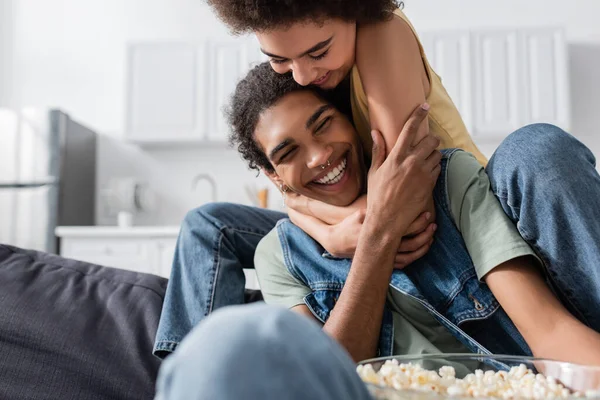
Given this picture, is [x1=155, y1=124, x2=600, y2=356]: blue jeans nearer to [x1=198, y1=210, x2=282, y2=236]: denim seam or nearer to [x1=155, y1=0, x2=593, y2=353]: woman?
[x1=155, y1=0, x2=593, y2=353]: woman

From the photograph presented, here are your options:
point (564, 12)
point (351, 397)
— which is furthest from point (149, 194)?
point (351, 397)

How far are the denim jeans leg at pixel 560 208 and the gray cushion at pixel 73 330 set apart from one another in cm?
70

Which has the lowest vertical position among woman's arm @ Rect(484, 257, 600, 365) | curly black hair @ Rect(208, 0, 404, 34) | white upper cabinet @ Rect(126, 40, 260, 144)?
woman's arm @ Rect(484, 257, 600, 365)

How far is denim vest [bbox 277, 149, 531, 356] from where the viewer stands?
44.9 inches

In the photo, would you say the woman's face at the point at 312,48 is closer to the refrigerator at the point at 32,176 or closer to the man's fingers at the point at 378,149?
the man's fingers at the point at 378,149

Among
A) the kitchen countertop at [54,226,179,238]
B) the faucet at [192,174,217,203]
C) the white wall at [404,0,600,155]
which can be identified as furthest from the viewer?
the faucet at [192,174,217,203]

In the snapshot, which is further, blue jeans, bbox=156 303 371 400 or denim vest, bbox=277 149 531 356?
denim vest, bbox=277 149 531 356

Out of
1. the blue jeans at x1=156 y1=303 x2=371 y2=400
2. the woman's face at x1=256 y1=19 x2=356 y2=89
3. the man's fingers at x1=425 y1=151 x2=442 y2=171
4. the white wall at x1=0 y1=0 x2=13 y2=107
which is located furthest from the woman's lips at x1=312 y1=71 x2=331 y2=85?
the white wall at x1=0 y1=0 x2=13 y2=107

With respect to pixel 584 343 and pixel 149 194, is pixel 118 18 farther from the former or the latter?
pixel 584 343

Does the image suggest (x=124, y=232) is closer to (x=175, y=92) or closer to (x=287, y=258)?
(x=175, y=92)

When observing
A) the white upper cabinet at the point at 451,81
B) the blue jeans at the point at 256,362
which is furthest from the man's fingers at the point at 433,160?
the white upper cabinet at the point at 451,81

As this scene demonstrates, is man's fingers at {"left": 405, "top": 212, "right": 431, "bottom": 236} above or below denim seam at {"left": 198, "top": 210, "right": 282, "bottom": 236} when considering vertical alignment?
above

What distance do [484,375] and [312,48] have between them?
2.45ft

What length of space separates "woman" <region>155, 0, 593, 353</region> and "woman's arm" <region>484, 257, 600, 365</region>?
8 cm
